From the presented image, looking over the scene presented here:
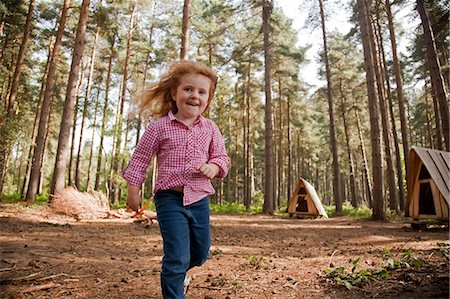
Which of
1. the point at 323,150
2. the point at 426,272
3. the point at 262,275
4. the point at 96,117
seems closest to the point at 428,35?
the point at 426,272

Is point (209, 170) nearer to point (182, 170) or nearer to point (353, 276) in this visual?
point (182, 170)

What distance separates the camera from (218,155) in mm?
2764

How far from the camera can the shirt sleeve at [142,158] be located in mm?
2430

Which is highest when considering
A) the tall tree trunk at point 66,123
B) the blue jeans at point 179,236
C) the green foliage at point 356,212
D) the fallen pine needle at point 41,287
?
the tall tree trunk at point 66,123

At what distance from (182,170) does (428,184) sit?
28.4 feet

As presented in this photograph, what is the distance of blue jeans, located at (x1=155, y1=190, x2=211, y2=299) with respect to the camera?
7.36 ft

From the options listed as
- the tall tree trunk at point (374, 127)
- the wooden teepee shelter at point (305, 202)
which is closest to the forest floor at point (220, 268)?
the tall tree trunk at point (374, 127)

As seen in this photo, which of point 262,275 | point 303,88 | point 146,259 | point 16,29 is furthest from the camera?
point 303,88

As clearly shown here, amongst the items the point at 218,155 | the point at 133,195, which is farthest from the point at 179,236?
the point at 218,155

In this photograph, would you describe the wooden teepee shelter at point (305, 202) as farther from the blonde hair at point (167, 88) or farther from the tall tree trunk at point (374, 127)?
the blonde hair at point (167, 88)

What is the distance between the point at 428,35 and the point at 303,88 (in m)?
18.7

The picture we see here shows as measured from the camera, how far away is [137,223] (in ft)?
31.0

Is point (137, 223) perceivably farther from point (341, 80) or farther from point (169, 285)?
point (341, 80)

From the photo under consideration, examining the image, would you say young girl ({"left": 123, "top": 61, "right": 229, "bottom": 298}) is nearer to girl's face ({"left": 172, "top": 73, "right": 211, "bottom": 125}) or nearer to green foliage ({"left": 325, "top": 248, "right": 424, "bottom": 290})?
girl's face ({"left": 172, "top": 73, "right": 211, "bottom": 125})
